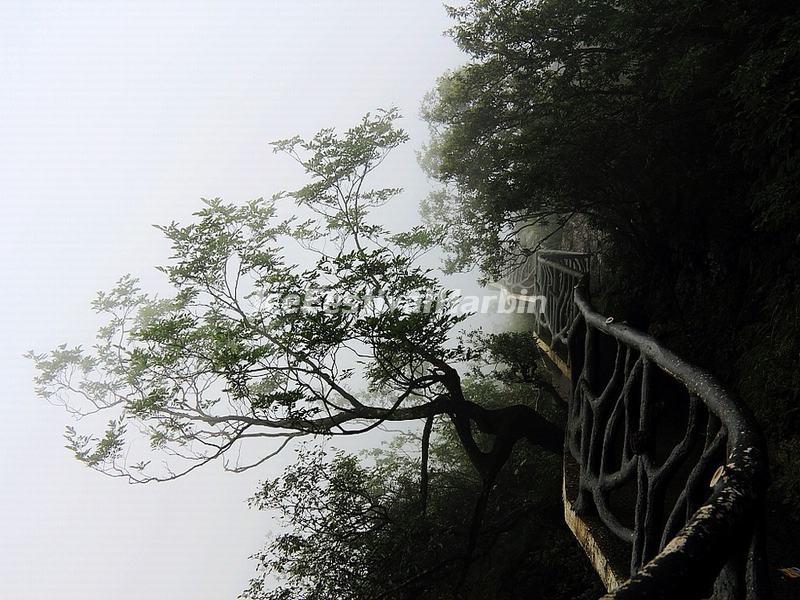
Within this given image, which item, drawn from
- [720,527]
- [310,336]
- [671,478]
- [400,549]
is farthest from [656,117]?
[400,549]

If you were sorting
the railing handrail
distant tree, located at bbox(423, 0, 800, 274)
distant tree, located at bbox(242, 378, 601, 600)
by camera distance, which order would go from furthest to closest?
distant tree, located at bbox(242, 378, 601, 600), distant tree, located at bbox(423, 0, 800, 274), the railing handrail

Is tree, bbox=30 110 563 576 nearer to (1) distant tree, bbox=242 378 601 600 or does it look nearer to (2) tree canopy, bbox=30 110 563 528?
(2) tree canopy, bbox=30 110 563 528

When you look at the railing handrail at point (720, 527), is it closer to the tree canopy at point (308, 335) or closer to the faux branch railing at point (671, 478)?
the faux branch railing at point (671, 478)

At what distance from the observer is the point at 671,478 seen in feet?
5.74

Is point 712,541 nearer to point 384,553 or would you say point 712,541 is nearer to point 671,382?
point 671,382

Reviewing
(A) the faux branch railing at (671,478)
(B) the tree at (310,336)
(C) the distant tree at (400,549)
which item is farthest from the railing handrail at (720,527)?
(C) the distant tree at (400,549)

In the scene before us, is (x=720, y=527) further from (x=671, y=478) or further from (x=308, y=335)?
(x=308, y=335)

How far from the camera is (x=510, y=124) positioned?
7.71 m

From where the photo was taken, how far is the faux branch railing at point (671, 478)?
38.0 inches

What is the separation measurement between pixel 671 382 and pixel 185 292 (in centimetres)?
537

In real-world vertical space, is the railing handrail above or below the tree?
below

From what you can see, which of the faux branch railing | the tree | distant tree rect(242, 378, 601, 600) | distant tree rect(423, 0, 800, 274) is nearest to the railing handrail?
the faux branch railing

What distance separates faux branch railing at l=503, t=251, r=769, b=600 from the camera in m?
0.97

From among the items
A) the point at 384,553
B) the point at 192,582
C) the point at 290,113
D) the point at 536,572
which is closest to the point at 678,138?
the point at 536,572
